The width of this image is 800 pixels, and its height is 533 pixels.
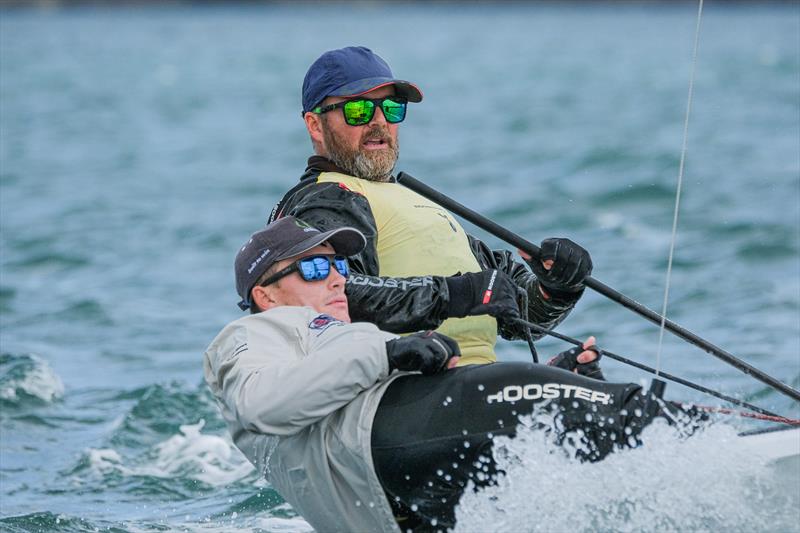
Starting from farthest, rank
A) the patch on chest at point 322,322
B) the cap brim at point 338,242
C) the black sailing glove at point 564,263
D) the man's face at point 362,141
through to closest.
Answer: the man's face at point 362,141 < the black sailing glove at point 564,263 < the cap brim at point 338,242 < the patch on chest at point 322,322

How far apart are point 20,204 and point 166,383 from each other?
446 inches

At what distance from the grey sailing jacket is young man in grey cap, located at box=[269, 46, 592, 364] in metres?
0.38

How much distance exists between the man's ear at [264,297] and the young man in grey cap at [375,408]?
158mm

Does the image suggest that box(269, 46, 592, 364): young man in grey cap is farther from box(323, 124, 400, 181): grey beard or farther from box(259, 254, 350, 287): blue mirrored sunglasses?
box(259, 254, 350, 287): blue mirrored sunglasses

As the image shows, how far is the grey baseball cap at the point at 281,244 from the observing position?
4.20m

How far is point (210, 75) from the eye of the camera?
56156 millimetres

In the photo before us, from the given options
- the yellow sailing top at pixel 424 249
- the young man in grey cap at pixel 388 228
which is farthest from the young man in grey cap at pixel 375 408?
the yellow sailing top at pixel 424 249

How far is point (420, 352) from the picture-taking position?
12.4 feet

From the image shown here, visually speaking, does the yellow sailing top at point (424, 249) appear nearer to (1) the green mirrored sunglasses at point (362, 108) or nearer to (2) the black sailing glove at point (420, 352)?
(1) the green mirrored sunglasses at point (362, 108)

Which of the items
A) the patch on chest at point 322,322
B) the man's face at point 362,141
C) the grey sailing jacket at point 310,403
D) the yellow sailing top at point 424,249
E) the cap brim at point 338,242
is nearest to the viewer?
the grey sailing jacket at point 310,403

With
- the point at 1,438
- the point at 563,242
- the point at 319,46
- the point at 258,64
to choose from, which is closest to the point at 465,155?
the point at 1,438

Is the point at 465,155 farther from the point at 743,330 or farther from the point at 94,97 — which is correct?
the point at 94,97

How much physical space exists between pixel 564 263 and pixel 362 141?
83 cm

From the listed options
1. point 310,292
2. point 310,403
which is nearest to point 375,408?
point 310,403
